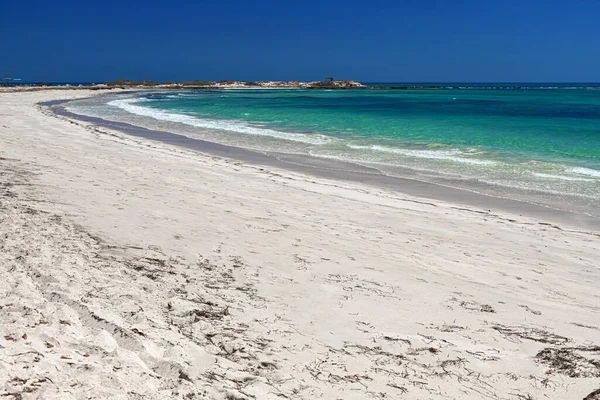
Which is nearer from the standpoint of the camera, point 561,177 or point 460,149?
point 561,177

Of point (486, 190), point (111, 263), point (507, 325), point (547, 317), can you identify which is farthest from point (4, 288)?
point (486, 190)

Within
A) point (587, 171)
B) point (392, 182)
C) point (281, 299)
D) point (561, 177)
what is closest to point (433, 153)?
point (587, 171)

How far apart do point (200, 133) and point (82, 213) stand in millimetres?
15978

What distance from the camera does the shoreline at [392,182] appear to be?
9258 mm

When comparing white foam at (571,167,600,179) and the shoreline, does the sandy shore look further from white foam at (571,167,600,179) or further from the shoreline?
white foam at (571,167,600,179)

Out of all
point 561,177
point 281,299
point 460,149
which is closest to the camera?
point 281,299

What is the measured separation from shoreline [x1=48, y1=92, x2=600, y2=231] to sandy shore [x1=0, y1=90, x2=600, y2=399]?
2.54ft

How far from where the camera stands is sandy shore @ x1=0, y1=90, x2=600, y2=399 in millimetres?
3445

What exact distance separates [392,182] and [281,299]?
7.73 m

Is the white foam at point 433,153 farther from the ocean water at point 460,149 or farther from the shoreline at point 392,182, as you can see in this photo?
the shoreline at point 392,182

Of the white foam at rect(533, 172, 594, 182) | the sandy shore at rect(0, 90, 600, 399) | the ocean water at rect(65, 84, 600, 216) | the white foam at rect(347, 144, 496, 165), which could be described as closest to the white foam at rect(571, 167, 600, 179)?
the ocean water at rect(65, 84, 600, 216)

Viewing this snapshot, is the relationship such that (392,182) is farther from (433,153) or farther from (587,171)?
(433,153)

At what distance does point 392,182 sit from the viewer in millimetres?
12078

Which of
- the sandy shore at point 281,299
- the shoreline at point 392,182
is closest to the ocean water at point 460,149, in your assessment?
the shoreline at point 392,182
